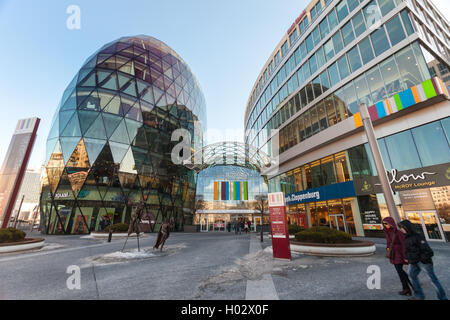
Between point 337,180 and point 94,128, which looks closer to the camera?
point 337,180

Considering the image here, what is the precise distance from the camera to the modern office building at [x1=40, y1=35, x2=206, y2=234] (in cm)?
2100

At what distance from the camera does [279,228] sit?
829 centimetres

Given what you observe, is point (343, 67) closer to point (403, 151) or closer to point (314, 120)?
point (314, 120)

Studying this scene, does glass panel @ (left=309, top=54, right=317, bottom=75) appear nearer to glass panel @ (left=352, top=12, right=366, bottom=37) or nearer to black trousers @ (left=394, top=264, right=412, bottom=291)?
glass panel @ (left=352, top=12, right=366, bottom=37)

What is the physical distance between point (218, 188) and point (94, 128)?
22743 millimetres

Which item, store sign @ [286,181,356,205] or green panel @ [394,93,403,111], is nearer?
green panel @ [394,93,403,111]

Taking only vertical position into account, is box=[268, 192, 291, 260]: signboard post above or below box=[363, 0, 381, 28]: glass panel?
below

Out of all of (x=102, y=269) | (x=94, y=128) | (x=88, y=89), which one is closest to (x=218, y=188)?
(x=94, y=128)

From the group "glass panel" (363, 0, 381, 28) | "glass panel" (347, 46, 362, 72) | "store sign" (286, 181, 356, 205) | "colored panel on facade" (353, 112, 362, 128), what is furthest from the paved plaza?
"glass panel" (363, 0, 381, 28)

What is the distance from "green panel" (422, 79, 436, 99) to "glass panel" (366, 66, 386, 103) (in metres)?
2.56

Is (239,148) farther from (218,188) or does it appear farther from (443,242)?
(443,242)

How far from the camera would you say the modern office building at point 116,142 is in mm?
21000

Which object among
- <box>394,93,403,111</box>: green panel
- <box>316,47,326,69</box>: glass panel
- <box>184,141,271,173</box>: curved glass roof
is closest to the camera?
<box>394,93,403,111</box>: green panel

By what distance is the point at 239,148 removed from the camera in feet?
112
